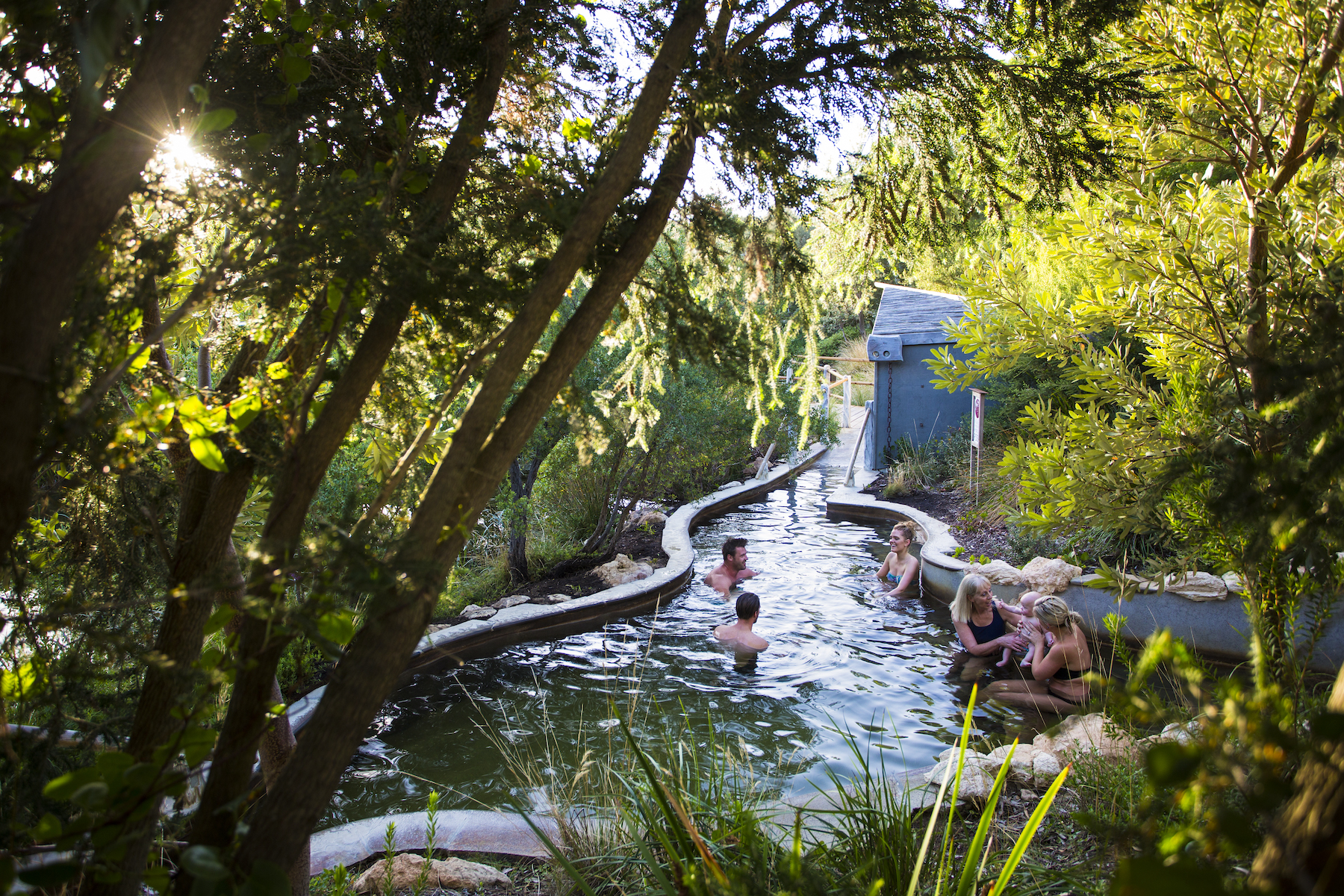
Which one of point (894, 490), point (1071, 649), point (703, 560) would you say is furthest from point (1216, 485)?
point (894, 490)

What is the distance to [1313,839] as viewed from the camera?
0.85m

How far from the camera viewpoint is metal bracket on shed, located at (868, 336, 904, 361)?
17781 mm

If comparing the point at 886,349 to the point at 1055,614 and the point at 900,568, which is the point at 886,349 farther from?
the point at 1055,614

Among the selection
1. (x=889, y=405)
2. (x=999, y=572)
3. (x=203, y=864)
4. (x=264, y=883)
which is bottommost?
(x=999, y=572)

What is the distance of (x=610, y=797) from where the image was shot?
3.47 meters

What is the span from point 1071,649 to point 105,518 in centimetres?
604

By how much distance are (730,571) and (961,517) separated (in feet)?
16.5

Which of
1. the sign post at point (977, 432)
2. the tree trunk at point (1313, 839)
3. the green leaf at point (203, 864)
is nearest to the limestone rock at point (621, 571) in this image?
the sign post at point (977, 432)

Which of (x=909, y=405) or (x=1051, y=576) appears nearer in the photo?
(x=1051, y=576)

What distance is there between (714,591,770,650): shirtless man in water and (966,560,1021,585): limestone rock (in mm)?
2577

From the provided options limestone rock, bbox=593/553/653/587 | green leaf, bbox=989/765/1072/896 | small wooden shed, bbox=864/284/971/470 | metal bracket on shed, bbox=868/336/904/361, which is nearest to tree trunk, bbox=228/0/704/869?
green leaf, bbox=989/765/1072/896

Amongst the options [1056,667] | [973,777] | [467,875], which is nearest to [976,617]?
[1056,667]

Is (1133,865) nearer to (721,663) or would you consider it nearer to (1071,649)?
(1071,649)

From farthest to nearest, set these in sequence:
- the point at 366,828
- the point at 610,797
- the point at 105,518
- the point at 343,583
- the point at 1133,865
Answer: the point at 366,828 < the point at 610,797 < the point at 105,518 < the point at 343,583 < the point at 1133,865
